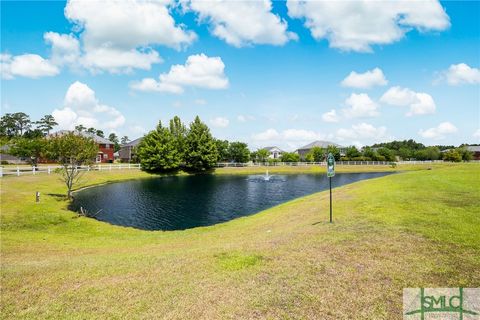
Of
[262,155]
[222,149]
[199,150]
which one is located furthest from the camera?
[262,155]

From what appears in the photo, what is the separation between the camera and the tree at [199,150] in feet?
248

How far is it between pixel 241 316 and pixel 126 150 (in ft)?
359

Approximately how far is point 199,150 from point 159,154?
10.5 metres

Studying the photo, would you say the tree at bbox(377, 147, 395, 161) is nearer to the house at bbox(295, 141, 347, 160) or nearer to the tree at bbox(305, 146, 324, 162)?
the tree at bbox(305, 146, 324, 162)

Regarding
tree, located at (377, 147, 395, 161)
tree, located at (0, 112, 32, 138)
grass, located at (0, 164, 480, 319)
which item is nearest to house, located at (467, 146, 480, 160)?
tree, located at (377, 147, 395, 161)

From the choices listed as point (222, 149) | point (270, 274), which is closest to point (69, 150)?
point (270, 274)

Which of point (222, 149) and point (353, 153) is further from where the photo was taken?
point (353, 153)

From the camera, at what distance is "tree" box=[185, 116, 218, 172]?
7556 centimetres

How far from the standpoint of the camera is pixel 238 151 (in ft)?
314

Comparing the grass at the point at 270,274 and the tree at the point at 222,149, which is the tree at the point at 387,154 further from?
the grass at the point at 270,274

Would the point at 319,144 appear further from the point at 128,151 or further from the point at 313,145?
the point at 128,151

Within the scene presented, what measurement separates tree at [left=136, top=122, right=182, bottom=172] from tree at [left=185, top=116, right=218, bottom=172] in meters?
3.19

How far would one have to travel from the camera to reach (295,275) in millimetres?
8109

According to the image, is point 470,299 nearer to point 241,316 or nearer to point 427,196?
point 241,316
